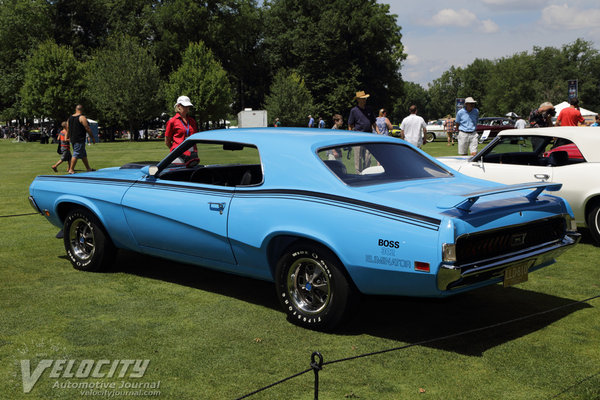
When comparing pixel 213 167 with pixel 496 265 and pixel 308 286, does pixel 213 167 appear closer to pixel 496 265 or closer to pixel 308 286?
pixel 308 286

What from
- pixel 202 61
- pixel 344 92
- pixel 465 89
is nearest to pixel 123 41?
pixel 202 61

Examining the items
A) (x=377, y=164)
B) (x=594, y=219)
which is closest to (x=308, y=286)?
(x=377, y=164)

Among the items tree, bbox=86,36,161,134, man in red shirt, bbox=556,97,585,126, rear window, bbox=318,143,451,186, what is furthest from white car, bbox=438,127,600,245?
tree, bbox=86,36,161,134

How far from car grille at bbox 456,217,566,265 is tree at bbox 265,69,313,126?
55.5 metres

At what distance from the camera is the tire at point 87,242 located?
6336 mm

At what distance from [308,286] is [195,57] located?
2308 inches

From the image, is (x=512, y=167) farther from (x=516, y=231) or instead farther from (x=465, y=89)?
(x=465, y=89)

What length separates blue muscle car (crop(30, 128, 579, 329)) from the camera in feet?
13.6

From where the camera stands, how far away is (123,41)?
57.6 metres

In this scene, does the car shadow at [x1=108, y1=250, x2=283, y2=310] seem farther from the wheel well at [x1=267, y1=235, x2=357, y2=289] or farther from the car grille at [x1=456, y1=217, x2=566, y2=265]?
the car grille at [x1=456, y1=217, x2=566, y2=265]

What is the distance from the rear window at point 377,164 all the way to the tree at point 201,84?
54.7 m

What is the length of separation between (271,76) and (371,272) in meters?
72.2

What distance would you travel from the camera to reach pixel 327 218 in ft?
14.7

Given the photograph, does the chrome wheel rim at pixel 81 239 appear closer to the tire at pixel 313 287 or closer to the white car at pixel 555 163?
the tire at pixel 313 287
